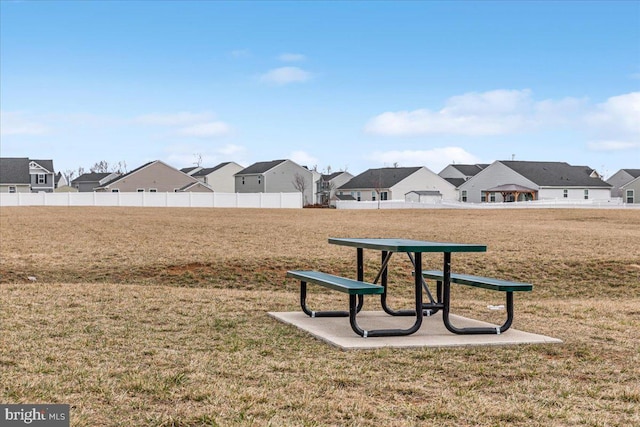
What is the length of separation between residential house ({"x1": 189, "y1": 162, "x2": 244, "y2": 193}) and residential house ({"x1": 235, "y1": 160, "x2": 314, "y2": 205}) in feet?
32.0

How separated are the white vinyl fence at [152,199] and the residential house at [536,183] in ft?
89.9

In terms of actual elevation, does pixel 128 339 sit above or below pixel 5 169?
below

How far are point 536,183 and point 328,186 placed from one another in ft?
112

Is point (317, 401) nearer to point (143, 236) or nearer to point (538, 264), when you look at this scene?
point (538, 264)

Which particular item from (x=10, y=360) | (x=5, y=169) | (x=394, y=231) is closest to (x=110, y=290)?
(x=10, y=360)

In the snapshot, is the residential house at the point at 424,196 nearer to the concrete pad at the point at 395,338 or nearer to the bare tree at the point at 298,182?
the bare tree at the point at 298,182

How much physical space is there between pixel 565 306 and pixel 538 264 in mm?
6520

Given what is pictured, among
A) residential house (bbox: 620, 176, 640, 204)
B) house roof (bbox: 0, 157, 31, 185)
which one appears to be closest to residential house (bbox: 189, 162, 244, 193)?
house roof (bbox: 0, 157, 31, 185)

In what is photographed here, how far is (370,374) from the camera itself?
19.7ft

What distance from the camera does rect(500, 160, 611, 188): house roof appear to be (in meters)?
76.9

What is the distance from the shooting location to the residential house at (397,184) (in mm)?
85375

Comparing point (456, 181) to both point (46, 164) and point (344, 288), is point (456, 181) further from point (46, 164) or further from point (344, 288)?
point (344, 288)

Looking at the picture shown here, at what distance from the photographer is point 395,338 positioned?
7.72 metres

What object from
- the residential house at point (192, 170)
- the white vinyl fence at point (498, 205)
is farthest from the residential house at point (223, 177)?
the white vinyl fence at point (498, 205)
